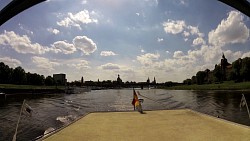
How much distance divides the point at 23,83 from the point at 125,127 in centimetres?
16706

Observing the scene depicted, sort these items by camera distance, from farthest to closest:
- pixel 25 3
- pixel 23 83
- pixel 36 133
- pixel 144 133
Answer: pixel 23 83, pixel 36 133, pixel 144 133, pixel 25 3

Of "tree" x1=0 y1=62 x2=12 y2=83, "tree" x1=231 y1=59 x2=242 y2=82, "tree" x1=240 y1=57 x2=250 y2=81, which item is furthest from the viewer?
"tree" x1=231 y1=59 x2=242 y2=82

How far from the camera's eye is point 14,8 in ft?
31.6

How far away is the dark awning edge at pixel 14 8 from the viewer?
9391mm

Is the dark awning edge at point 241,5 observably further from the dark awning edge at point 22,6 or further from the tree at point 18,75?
the tree at point 18,75

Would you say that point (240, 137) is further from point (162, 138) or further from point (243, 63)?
point (243, 63)

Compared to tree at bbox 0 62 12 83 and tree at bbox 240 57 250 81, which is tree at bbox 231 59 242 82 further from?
tree at bbox 0 62 12 83

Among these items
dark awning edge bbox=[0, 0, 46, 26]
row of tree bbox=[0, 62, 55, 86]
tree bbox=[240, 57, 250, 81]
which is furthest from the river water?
row of tree bbox=[0, 62, 55, 86]

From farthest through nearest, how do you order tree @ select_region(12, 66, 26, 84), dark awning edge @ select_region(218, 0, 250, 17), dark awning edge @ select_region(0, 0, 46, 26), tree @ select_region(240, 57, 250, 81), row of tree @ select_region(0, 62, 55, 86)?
tree @ select_region(12, 66, 26, 84), row of tree @ select_region(0, 62, 55, 86), tree @ select_region(240, 57, 250, 81), dark awning edge @ select_region(218, 0, 250, 17), dark awning edge @ select_region(0, 0, 46, 26)

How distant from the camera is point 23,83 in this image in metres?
171

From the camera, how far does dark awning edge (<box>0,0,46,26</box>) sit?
939 centimetres

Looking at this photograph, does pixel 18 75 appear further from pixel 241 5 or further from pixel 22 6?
pixel 241 5

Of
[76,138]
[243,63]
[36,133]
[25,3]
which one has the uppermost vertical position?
[243,63]

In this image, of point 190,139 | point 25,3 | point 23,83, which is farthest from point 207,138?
point 23,83
